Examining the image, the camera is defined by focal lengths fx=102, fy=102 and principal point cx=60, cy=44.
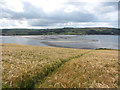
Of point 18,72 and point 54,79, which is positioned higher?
point 18,72

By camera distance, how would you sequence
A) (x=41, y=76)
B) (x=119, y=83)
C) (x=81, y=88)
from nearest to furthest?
(x=81, y=88) → (x=119, y=83) → (x=41, y=76)

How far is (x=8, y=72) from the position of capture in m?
8.85

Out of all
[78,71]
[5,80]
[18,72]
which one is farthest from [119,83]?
[5,80]

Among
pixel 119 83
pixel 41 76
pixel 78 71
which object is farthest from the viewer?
pixel 78 71

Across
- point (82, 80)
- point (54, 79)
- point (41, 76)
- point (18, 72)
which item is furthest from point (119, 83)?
point (18, 72)

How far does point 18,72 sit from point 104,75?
26.3ft

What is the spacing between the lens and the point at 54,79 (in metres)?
8.84

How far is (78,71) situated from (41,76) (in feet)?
12.5

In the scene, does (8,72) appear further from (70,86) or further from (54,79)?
(70,86)

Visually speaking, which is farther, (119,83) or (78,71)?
(78,71)

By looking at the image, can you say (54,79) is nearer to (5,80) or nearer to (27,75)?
(27,75)

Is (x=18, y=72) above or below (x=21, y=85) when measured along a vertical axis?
above

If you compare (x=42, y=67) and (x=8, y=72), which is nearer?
(x=8, y=72)

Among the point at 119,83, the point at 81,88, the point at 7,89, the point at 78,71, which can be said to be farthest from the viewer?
the point at 78,71
